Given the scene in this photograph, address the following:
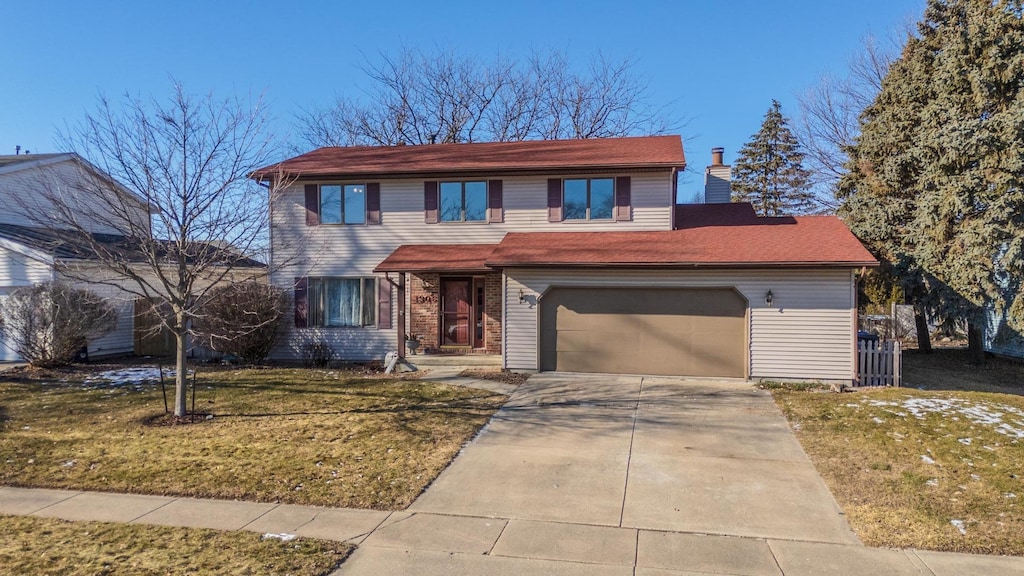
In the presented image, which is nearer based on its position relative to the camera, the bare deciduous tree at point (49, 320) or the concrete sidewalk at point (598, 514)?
the concrete sidewalk at point (598, 514)

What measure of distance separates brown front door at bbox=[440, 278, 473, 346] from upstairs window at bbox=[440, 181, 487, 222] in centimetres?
166

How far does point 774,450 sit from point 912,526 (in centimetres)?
232

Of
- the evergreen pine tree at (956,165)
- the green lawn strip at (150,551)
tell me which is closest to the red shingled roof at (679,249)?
the evergreen pine tree at (956,165)

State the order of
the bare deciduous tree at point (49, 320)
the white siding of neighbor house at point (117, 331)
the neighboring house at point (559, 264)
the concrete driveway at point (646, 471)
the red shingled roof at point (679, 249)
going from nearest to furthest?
the concrete driveway at point (646, 471), the red shingled roof at point (679, 249), the neighboring house at point (559, 264), the bare deciduous tree at point (49, 320), the white siding of neighbor house at point (117, 331)

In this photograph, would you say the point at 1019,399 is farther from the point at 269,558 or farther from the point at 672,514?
the point at 269,558

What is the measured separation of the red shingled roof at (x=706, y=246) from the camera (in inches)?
458

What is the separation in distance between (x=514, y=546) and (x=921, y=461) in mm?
5086

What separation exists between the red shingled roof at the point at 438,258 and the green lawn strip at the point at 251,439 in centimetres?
290

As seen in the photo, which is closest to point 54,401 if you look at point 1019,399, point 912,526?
point 912,526

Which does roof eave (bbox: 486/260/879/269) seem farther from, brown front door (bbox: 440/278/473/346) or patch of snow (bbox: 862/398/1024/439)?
patch of snow (bbox: 862/398/1024/439)

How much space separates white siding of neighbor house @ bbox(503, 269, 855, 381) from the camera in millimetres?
11594

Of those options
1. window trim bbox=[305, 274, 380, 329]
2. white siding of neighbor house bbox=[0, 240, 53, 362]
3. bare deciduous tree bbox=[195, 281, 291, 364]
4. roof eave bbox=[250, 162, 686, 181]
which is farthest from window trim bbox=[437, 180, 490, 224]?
white siding of neighbor house bbox=[0, 240, 53, 362]

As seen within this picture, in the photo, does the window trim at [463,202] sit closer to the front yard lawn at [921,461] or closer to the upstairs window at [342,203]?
the upstairs window at [342,203]

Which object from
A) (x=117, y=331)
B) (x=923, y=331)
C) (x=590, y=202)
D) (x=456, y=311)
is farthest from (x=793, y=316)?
(x=117, y=331)
